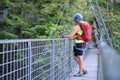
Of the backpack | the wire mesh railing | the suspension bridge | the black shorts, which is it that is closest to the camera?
the suspension bridge

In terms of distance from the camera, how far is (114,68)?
999 millimetres

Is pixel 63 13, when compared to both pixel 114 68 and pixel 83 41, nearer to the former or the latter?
pixel 83 41

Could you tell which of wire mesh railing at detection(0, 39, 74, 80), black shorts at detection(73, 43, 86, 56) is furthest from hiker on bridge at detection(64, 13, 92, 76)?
wire mesh railing at detection(0, 39, 74, 80)

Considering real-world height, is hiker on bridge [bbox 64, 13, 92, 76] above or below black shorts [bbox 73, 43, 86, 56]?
above

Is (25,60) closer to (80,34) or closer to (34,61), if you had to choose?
(34,61)

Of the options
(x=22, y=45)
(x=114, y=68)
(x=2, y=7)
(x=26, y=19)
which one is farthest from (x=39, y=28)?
(x=114, y=68)

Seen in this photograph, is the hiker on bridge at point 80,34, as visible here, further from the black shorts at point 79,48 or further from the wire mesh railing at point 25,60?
the wire mesh railing at point 25,60

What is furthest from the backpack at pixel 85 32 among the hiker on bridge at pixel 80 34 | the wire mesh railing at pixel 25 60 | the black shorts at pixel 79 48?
the wire mesh railing at pixel 25 60

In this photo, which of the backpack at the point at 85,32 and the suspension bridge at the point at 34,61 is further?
the backpack at the point at 85,32

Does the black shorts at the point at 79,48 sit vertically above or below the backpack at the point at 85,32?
below

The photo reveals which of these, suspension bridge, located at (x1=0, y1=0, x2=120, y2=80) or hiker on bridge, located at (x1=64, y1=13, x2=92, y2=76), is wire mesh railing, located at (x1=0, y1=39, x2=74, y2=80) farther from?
hiker on bridge, located at (x1=64, y1=13, x2=92, y2=76)

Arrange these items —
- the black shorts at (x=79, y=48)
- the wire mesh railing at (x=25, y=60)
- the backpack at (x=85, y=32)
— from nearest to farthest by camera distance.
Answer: the wire mesh railing at (x=25, y=60) < the backpack at (x=85, y=32) < the black shorts at (x=79, y=48)

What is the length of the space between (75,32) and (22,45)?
12.8 feet

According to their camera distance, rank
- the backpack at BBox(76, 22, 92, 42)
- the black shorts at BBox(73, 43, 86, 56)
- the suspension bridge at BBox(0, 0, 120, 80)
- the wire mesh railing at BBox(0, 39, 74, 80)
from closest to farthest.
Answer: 1. the suspension bridge at BBox(0, 0, 120, 80)
2. the wire mesh railing at BBox(0, 39, 74, 80)
3. the backpack at BBox(76, 22, 92, 42)
4. the black shorts at BBox(73, 43, 86, 56)
